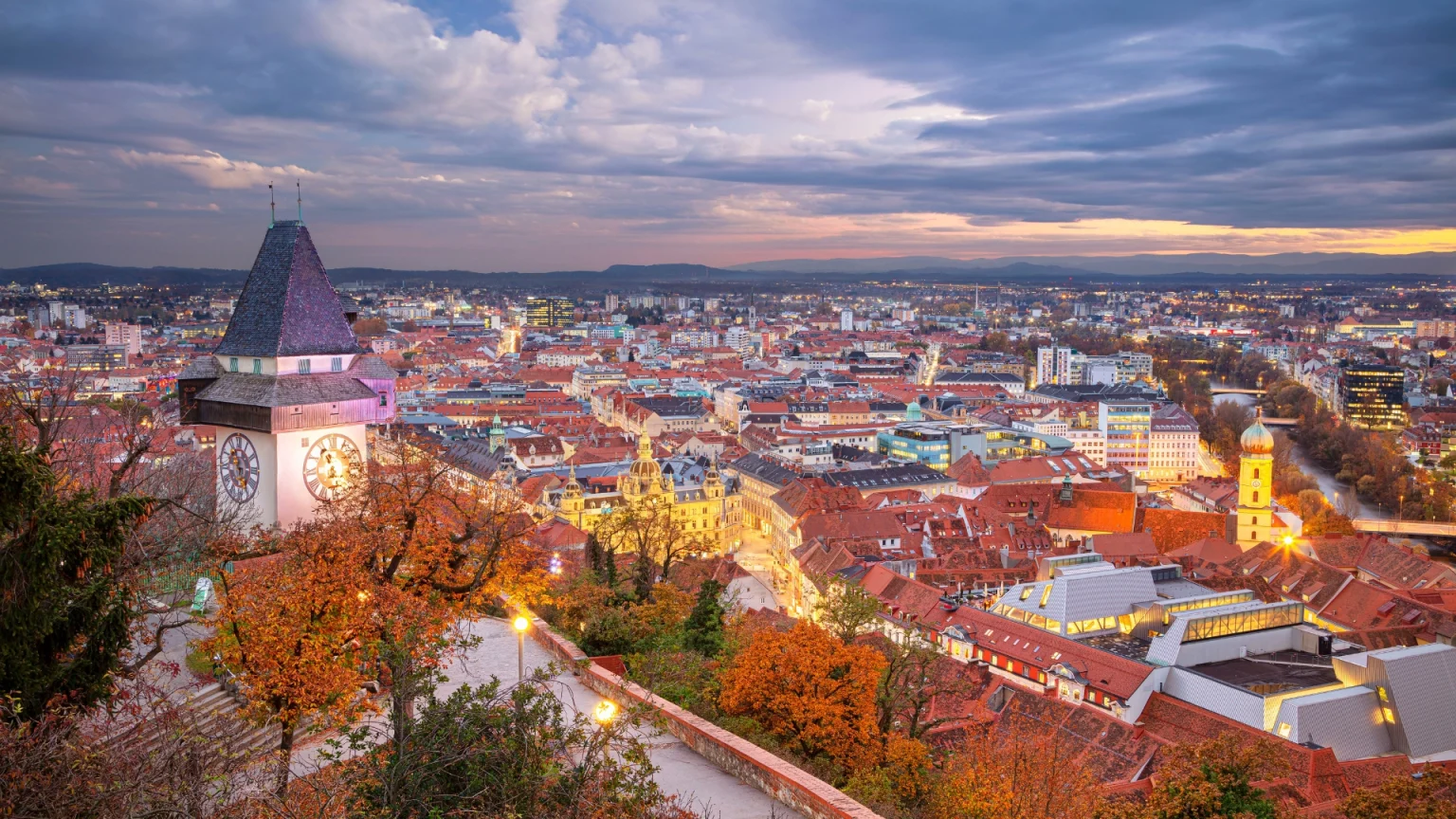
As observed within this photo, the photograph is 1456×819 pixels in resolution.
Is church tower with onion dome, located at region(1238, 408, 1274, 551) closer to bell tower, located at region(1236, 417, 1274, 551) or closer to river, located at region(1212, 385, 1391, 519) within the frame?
bell tower, located at region(1236, 417, 1274, 551)

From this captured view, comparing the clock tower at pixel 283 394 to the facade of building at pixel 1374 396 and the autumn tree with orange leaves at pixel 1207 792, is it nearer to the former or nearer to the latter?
the autumn tree with orange leaves at pixel 1207 792

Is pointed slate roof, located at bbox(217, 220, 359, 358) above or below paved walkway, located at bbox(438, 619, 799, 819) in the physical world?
above

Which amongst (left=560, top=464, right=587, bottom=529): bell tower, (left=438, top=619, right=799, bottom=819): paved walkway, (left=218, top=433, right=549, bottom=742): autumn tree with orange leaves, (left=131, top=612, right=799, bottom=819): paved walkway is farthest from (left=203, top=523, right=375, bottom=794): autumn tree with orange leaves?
(left=560, top=464, right=587, bottom=529): bell tower

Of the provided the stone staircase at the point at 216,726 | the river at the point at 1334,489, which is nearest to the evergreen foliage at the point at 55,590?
the stone staircase at the point at 216,726

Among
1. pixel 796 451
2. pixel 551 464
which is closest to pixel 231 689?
pixel 551 464

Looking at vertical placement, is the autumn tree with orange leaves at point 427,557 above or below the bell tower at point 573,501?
above

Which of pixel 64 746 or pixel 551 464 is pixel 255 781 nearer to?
pixel 64 746

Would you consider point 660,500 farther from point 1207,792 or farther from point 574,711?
point 1207,792
